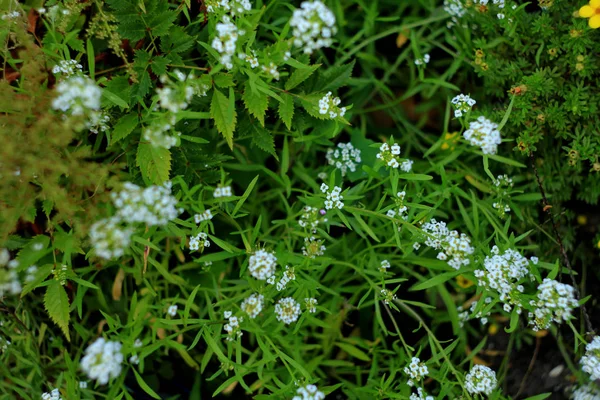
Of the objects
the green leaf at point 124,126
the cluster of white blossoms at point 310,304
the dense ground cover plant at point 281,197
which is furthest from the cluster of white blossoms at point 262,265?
the green leaf at point 124,126

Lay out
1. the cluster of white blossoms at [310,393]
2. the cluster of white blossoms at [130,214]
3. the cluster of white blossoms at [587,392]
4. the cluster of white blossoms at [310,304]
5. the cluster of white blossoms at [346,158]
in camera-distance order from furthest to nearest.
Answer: the cluster of white blossoms at [346,158], the cluster of white blossoms at [587,392], the cluster of white blossoms at [310,304], the cluster of white blossoms at [310,393], the cluster of white blossoms at [130,214]

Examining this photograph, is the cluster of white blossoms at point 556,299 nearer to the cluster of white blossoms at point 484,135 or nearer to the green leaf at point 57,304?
the cluster of white blossoms at point 484,135

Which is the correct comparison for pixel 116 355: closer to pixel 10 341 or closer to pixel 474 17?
pixel 10 341

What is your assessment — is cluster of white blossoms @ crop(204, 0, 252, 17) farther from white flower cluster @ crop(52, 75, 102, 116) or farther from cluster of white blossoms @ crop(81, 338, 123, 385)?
cluster of white blossoms @ crop(81, 338, 123, 385)

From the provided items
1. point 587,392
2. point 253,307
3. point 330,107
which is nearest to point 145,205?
point 253,307

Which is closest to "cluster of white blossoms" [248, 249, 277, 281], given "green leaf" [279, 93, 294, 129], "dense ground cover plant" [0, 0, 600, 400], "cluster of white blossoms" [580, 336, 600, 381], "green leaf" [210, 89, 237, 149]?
"dense ground cover plant" [0, 0, 600, 400]

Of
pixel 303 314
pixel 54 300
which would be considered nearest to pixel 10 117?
pixel 54 300
